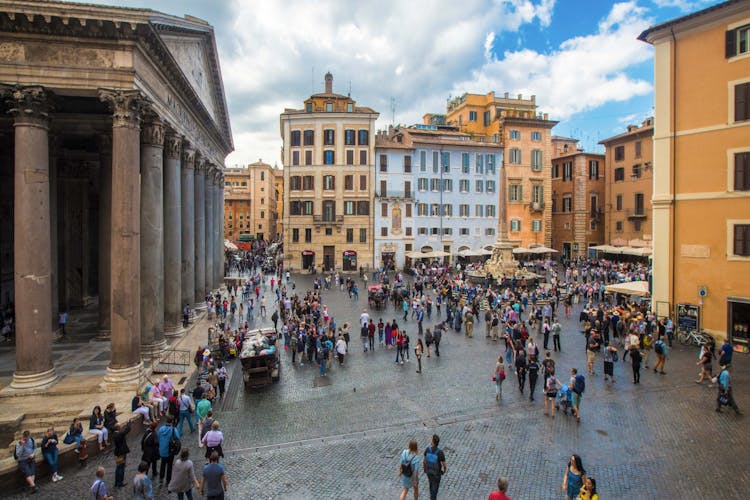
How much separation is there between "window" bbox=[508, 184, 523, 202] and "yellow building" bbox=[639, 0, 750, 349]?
30748mm

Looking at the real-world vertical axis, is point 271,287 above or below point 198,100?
below

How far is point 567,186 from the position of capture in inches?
2148

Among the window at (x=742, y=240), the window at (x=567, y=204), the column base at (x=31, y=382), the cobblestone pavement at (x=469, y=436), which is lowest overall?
the cobblestone pavement at (x=469, y=436)

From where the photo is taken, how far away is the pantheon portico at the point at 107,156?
1206 centimetres

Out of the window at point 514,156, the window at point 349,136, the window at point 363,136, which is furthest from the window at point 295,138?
the window at point 514,156

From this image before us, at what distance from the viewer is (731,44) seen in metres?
18.5

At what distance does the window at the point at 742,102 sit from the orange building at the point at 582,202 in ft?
116

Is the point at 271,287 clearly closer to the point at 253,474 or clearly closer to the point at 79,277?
the point at 79,277

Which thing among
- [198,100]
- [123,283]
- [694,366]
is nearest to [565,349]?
[694,366]

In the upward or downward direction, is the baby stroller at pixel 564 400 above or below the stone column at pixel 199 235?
below

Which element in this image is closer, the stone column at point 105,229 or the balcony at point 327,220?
the stone column at point 105,229

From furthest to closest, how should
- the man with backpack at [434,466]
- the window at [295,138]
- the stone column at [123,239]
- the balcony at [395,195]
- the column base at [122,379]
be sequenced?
the balcony at [395,195] < the window at [295,138] < the stone column at [123,239] < the column base at [122,379] < the man with backpack at [434,466]

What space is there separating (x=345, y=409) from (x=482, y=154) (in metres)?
42.8

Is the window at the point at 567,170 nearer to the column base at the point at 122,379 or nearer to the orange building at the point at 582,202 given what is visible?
the orange building at the point at 582,202
